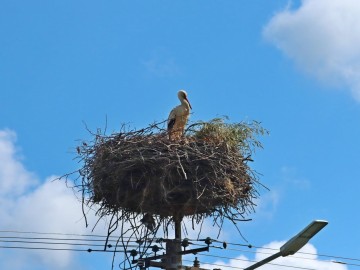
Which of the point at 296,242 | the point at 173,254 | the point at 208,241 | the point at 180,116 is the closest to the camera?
the point at 296,242

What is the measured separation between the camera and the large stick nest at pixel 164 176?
38.0ft

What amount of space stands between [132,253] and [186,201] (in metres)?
0.95

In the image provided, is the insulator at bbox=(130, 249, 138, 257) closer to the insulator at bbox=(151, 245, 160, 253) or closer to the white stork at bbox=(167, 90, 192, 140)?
the insulator at bbox=(151, 245, 160, 253)

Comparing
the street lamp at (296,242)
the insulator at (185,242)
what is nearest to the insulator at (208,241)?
the insulator at (185,242)

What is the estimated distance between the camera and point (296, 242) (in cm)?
871

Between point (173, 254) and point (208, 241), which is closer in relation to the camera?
point (208, 241)

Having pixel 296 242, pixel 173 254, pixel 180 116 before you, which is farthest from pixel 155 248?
pixel 296 242

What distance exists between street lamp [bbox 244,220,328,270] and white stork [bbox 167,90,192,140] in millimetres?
4113

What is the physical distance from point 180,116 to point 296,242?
5.08 metres

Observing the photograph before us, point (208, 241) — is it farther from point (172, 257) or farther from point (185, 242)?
point (172, 257)

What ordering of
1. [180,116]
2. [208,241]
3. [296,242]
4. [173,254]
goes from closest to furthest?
[296,242] → [208,241] → [173,254] → [180,116]

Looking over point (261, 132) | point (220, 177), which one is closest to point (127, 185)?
point (220, 177)

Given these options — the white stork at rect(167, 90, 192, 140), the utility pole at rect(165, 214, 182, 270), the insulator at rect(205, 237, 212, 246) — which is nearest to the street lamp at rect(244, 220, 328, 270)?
the insulator at rect(205, 237, 212, 246)

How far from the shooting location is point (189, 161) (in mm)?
11750
